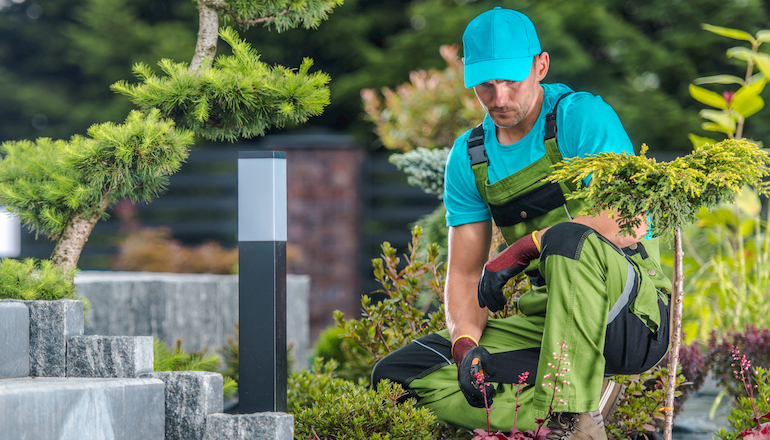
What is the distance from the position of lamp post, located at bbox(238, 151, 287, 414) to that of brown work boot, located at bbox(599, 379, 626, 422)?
94 centimetres

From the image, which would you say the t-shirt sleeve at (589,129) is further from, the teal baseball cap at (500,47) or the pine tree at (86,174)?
the pine tree at (86,174)

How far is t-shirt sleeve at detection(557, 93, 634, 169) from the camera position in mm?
1828

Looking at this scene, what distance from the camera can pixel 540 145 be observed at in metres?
1.97

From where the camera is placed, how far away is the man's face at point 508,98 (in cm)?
187

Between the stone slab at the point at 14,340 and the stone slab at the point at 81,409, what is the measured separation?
0.19 feet

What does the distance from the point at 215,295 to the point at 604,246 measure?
2863mm

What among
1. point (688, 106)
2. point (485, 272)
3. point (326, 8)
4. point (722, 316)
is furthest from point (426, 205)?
point (485, 272)

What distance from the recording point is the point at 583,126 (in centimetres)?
186

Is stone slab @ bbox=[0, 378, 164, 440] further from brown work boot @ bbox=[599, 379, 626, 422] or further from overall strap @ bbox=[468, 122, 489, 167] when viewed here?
brown work boot @ bbox=[599, 379, 626, 422]

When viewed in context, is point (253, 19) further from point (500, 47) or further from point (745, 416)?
point (745, 416)

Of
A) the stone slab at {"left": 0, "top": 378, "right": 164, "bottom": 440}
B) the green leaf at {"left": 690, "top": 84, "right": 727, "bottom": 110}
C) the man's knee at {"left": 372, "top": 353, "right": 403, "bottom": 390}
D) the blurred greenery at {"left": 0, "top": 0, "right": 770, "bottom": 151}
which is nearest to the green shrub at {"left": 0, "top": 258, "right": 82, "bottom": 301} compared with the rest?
the stone slab at {"left": 0, "top": 378, "right": 164, "bottom": 440}

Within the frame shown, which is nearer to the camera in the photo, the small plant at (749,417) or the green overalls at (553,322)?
the small plant at (749,417)

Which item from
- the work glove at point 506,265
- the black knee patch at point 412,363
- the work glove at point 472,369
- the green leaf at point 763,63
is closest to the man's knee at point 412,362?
the black knee patch at point 412,363

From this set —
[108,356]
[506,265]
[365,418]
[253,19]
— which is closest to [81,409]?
[108,356]
